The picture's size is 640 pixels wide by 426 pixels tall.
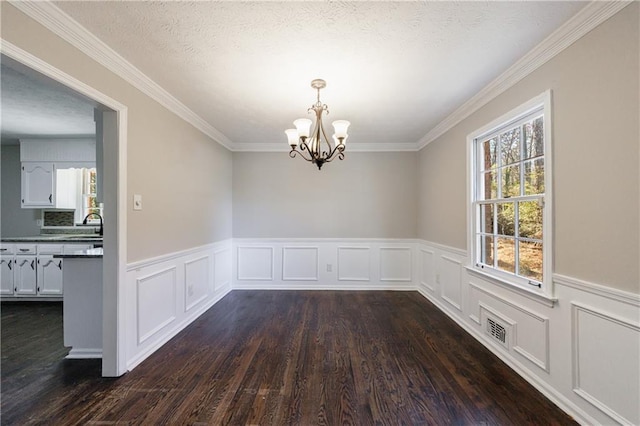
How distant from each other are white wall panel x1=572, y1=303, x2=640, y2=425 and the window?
0.34m

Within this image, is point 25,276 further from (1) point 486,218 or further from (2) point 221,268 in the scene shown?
(1) point 486,218

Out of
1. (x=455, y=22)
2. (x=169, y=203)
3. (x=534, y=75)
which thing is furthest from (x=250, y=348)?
(x=534, y=75)

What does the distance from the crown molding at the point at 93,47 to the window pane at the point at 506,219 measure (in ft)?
11.4

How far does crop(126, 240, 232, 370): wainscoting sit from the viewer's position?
2.33 m

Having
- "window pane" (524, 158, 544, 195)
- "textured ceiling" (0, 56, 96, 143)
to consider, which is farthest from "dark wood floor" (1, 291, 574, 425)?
"textured ceiling" (0, 56, 96, 143)

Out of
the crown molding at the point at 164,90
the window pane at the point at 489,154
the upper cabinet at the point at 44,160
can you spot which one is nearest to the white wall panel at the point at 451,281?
the window pane at the point at 489,154

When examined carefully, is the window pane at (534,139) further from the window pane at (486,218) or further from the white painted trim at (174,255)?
the white painted trim at (174,255)

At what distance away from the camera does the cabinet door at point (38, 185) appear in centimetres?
430

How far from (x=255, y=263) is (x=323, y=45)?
3.70m

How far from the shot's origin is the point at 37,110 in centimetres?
321

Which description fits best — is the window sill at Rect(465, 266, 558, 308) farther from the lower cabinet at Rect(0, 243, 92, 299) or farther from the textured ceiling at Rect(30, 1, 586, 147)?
the lower cabinet at Rect(0, 243, 92, 299)

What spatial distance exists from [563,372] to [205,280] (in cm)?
376

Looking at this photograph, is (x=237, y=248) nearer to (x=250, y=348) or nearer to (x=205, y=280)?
(x=205, y=280)

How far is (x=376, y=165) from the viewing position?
15.5 ft
